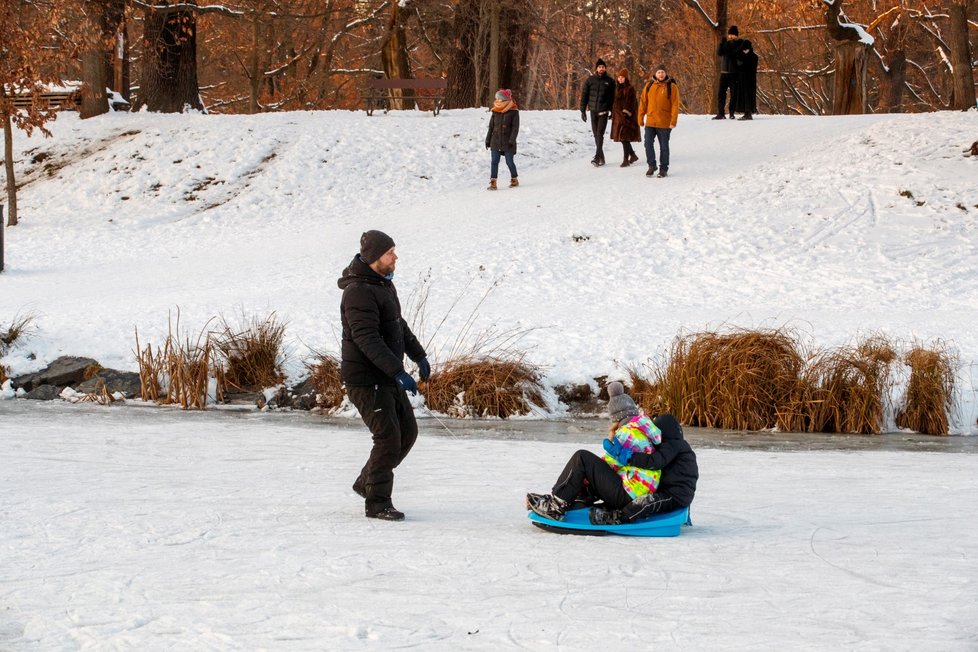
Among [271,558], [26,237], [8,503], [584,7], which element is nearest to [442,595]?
[271,558]

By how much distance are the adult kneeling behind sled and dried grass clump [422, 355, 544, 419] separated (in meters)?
5.11

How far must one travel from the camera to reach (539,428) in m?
11.3

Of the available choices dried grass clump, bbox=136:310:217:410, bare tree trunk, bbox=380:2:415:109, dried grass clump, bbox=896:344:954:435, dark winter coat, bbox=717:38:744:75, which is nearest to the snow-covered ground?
dried grass clump, bbox=896:344:954:435

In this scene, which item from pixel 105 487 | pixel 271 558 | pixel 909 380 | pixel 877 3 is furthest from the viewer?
pixel 877 3

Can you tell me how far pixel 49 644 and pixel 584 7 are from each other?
3882cm

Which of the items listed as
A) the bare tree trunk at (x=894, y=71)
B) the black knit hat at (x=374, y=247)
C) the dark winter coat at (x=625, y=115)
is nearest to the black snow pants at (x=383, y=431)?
the black knit hat at (x=374, y=247)

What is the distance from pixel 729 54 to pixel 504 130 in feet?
19.7

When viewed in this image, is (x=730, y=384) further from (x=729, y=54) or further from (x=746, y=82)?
(x=746, y=82)

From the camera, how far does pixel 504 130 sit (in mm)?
20922

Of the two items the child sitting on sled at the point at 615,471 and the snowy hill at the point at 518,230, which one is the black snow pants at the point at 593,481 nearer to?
the child sitting on sled at the point at 615,471

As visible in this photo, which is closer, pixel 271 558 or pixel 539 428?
pixel 271 558

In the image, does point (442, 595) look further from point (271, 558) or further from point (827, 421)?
point (827, 421)

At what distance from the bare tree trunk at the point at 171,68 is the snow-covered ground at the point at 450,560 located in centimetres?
1818

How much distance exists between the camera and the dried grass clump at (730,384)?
1141cm
